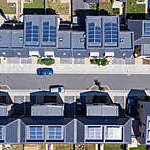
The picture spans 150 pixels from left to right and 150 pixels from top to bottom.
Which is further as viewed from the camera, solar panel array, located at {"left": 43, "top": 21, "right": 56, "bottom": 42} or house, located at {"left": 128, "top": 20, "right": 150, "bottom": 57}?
house, located at {"left": 128, "top": 20, "right": 150, "bottom": 57}

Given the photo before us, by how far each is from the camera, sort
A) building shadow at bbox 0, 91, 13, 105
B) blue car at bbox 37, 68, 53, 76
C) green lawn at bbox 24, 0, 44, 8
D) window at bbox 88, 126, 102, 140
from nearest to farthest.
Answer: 1. window at bbox 88, 126, 102, 140
2. blue car at bbox 37, 68, 53, 76
3. building shadow at bbox 0, 91, 13, 105
4. green lawn at bbox 24, 0, 44, 8

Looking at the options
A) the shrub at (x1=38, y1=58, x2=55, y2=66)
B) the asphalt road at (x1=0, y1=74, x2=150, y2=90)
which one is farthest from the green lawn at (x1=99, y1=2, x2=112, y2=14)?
the shrub at (x1=38, y1=58, x2=55, y2=66)

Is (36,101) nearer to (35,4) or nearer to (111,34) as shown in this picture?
(35,4)

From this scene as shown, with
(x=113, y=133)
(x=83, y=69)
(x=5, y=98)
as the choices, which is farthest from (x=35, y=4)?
(x=113, y=133)

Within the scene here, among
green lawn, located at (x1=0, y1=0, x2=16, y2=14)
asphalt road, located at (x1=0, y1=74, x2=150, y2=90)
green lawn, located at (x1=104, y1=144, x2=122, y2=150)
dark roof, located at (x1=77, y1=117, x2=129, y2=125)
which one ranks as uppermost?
green lawn, located at (x1=0, y1=0, x2=16, y2=14)

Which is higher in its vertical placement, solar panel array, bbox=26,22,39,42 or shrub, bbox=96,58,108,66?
solar panel array, bbox=26,22,39,42

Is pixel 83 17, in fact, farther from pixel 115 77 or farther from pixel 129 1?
pixel 115 77

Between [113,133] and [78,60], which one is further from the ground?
[78,60]

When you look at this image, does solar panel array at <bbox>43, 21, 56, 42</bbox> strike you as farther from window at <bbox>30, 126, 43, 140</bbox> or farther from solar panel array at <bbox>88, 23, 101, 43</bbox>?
window at <bbox>30, 126, 43, 140</bbox>

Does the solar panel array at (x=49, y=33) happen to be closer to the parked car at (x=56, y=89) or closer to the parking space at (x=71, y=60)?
the parking space at (x=71, y=60)
